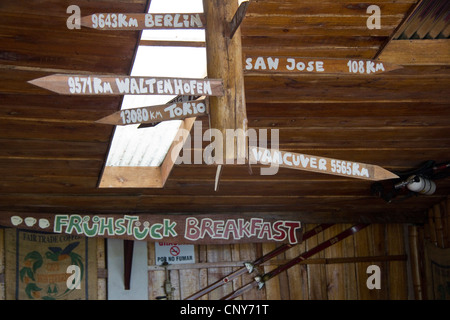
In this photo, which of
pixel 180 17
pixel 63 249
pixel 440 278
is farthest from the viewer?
pixel 440 278

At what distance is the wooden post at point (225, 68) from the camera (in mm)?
4129

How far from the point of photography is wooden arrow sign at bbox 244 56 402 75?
449 cm

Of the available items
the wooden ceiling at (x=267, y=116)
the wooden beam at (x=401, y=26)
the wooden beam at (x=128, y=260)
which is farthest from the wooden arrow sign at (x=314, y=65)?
the wooden beam at (x=128, y=260)

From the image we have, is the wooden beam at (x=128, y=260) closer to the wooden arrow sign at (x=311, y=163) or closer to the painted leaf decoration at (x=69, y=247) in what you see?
the painted leaf decoration at (x=69, y=247)

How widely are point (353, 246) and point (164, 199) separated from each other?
8.00 feet

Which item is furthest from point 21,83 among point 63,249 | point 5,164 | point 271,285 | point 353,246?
point 353,246

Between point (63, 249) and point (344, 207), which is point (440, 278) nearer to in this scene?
point (344, 207)

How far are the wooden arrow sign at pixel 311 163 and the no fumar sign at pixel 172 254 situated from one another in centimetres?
363

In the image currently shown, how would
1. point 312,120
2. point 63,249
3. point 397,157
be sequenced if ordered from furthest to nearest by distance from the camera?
point 63,249
point 397,157
point 312,120

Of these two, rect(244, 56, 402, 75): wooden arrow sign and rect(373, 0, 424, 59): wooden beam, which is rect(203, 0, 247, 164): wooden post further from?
rect(373, 0, 424, 59): wooden beam

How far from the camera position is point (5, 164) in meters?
6.11

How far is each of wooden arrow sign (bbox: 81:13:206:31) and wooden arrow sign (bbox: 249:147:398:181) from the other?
84 centimetres

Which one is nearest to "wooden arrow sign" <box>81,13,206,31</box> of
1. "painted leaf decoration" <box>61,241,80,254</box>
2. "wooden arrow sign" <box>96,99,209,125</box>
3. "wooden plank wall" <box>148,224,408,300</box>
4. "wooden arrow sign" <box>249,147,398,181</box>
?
"wooden arrow sign" <box>96,99,209,125</box>
